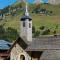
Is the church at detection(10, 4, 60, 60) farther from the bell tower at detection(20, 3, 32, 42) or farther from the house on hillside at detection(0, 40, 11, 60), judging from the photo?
the house on hillside at detection(0, 40, 11, 60)

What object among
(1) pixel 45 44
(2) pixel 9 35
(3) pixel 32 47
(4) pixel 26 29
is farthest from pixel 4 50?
(2) pixel 9 35

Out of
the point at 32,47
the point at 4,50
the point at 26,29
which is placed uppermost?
the point at 26,29

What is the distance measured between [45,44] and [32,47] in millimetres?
1500

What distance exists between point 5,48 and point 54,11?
396ft

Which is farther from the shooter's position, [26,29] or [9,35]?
[9,35]

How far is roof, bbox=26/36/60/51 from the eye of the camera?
1351 inches

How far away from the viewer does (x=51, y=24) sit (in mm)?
125125

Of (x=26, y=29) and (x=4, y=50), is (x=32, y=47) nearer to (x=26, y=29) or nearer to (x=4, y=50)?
(x=26, y=29)

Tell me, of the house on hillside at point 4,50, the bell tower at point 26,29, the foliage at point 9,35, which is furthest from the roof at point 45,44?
the foliage at point 9,35

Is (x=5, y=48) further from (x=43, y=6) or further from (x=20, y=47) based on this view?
(x=43, y=6)

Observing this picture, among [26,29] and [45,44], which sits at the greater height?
[26,29]

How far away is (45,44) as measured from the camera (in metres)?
34.8

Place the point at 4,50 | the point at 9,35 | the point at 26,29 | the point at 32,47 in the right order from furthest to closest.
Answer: the point at 9,35
the point at 4,50
the point at 26,29
the point at 32,47

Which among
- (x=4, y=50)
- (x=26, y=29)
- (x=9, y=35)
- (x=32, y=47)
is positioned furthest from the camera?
(x=9, y=35)
